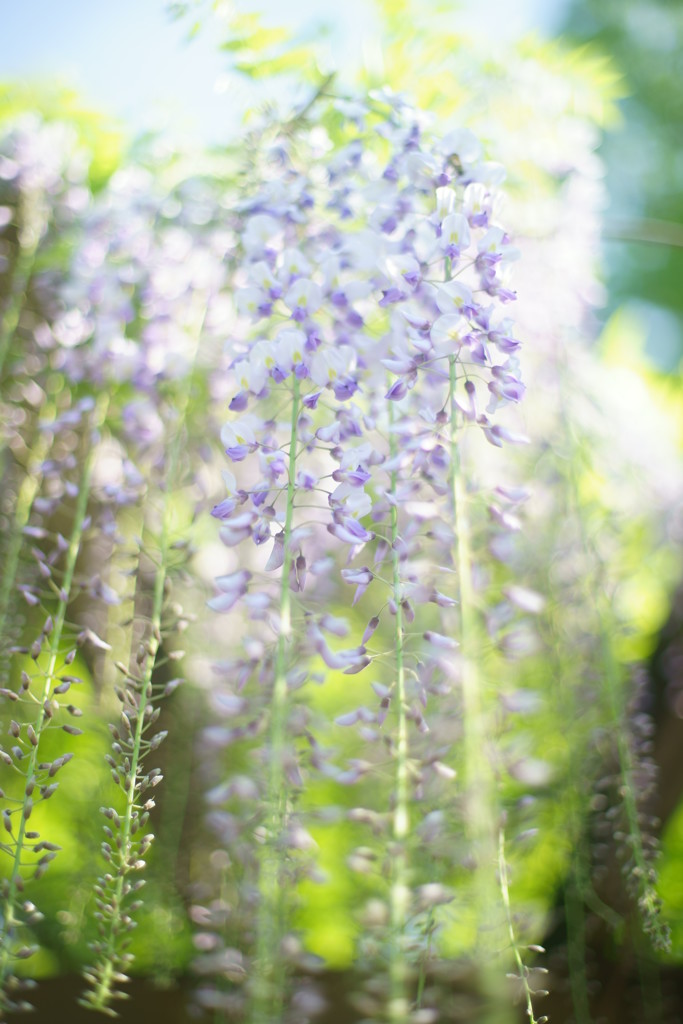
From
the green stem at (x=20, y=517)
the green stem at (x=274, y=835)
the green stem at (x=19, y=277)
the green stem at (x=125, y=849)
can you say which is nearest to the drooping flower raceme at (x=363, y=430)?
the green stem at (x=274, y=835)

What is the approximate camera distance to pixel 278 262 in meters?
1.08

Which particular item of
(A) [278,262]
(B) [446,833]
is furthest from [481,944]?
(A) [278,262]

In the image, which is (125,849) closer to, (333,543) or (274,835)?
(274,835)

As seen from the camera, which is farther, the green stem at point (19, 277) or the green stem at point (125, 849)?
the green stem at point (19, 277)

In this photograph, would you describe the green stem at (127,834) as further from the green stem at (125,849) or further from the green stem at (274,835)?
the green stem at (274,835)

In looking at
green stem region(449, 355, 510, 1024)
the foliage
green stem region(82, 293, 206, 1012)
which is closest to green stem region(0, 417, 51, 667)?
the foliage

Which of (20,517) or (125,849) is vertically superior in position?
(20,517)

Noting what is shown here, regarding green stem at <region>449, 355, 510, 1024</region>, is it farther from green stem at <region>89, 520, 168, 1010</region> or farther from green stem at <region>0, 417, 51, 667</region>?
green stem at <region>0, 417, 51, 667</region>

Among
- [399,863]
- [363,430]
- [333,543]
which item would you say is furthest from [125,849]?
[333,543]

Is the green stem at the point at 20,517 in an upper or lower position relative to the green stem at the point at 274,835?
upper

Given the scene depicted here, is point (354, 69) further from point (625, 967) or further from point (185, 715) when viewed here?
point (625, 967)

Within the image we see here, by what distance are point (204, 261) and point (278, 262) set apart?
478 millimetres

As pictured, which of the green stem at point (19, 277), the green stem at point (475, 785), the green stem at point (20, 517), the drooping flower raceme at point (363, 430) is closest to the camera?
the green stem at point (475, 785)

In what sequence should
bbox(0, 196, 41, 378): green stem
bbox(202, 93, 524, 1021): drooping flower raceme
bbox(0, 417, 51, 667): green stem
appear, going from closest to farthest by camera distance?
bbox(202, 93, 524, 1021): drooping flower raceme
bbox(0, 417, 51, 667): green stem
bbox(0, 196, 41, 378): green stem
